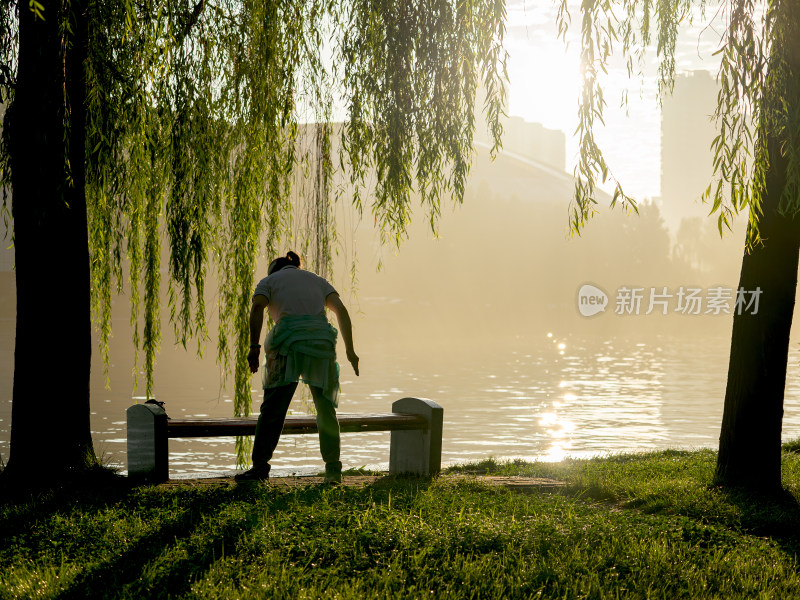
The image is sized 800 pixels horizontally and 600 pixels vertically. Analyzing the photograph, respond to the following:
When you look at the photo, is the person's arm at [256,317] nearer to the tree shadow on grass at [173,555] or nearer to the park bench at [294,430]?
the park bench at [294,430]

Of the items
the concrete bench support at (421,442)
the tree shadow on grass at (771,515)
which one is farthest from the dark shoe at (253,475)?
the tree shadow on grass at (771,515)

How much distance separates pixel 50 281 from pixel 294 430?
6.99ft

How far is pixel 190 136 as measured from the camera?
7422 millimetres

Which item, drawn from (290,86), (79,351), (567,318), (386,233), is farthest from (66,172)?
(567,318)

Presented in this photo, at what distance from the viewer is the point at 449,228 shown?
349 feet

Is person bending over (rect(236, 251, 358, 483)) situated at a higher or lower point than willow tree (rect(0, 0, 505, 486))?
lower

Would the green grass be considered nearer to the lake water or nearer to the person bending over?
the person bending over

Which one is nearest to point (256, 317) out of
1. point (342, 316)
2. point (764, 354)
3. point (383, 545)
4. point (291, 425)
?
point (342, 316)

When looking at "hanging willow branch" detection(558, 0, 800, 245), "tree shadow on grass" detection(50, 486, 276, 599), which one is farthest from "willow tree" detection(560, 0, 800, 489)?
"tree shadow on grass" detection(50, 486, 276, 599)

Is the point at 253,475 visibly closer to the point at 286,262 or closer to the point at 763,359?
the point at 286,262

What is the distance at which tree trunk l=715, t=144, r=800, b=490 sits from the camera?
7.55 meters

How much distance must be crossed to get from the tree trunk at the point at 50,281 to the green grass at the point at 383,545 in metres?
0.65

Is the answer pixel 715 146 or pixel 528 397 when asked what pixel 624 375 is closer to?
pixel 528 397

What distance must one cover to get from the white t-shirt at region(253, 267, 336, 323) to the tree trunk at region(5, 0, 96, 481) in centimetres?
146
